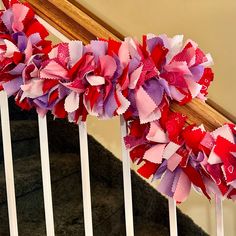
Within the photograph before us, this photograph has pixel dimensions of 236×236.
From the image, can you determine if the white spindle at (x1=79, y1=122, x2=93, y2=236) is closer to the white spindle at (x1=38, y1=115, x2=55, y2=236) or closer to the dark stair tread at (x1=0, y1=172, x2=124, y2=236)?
the white spindle at (x1=38, y1=115, x2=55, y2=236)

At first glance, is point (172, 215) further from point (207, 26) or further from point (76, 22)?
point (207, 26)

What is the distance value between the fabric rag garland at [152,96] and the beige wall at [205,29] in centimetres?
84

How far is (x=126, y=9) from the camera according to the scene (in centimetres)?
186

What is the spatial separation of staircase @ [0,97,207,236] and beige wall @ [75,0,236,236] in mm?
104

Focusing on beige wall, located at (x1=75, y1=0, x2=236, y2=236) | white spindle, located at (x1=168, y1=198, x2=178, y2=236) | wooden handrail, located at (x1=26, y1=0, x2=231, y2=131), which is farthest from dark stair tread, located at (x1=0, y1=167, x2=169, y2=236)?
wooden handrail, located at (x1=26, y1=0, x2=231, y2=131)

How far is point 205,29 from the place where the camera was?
5.47 ft

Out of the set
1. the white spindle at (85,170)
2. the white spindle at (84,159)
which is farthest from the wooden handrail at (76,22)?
the white spindle at (85,170)

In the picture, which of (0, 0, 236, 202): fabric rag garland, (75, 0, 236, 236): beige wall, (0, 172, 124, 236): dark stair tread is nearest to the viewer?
(0, 0, 236, 202): fabric rag garland

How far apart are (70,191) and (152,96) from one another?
93cm

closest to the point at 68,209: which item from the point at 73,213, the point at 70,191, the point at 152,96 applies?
the point at 73,213

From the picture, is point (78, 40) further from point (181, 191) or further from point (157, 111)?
point (181, 191)

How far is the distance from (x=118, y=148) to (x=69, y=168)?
0.31 meters

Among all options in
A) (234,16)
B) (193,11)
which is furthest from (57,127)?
(234,16)

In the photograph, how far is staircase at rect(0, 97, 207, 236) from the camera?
136cm
